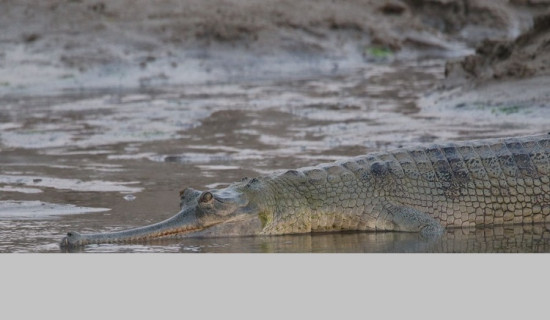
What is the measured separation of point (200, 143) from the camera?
1003cm

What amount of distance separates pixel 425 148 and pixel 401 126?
14.3 feet

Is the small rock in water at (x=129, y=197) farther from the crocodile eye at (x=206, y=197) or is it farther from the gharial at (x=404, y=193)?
the crocodile eye at (x=206, y=197)

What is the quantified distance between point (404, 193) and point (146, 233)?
56.9 inches

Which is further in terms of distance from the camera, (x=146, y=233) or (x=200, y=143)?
(x=200, y=143)

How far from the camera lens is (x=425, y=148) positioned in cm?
633

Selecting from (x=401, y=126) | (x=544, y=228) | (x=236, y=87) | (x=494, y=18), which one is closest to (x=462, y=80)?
(x=401, y=126)

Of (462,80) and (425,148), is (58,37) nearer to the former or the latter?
(462,80)

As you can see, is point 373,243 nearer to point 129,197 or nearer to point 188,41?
point 129,197

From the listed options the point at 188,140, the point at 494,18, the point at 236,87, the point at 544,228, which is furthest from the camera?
the point at 494,18

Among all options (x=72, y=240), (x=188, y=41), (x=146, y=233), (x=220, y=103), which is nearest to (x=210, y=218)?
(x=146, y=233)

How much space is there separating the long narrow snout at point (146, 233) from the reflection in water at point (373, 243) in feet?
0.12

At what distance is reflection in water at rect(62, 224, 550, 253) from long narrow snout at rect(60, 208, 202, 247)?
4cm

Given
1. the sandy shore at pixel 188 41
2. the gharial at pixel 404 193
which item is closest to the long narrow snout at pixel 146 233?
the gharial at pixel 404 193

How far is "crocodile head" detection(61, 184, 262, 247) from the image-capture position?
19.0 feet
